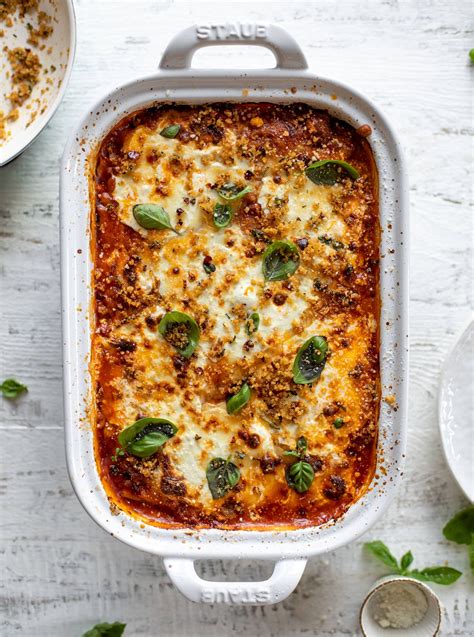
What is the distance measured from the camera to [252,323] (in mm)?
2656

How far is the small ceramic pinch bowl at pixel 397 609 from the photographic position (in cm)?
292

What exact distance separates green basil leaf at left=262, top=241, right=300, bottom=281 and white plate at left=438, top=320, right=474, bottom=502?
0.73 meters

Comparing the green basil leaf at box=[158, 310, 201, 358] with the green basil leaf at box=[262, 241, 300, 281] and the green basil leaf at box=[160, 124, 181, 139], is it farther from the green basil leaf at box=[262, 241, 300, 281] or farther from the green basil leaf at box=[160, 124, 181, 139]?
the green basil leaf at box=[160, 124, 181, 139]

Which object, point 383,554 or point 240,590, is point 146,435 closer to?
point 240,590

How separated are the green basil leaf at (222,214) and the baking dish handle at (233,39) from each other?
0.48 metres

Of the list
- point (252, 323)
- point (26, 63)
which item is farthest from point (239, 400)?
point (26, 63)

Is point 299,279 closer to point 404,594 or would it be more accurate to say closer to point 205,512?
point 205,512

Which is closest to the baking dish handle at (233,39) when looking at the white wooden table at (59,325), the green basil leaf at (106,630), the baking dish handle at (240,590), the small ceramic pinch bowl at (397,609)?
the white wooden table at (59,325)

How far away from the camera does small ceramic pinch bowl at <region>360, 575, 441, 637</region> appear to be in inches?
115

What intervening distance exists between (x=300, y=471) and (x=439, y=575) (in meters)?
0.82

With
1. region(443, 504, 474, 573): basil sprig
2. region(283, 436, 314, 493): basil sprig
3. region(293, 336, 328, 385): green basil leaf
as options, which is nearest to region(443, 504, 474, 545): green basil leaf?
region(443, 504, 474, 573): basil sprig

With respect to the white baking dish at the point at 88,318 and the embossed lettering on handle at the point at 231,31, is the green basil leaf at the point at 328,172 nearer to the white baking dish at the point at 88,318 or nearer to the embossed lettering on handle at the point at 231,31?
the white baking dish at the point at 88,318

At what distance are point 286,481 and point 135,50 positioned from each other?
1676 millimetres

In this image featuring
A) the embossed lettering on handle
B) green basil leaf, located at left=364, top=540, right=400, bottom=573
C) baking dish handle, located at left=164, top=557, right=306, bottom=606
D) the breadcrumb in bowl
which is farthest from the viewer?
green basil leaf, located at left=364, top=540, right=400, bottom=573
